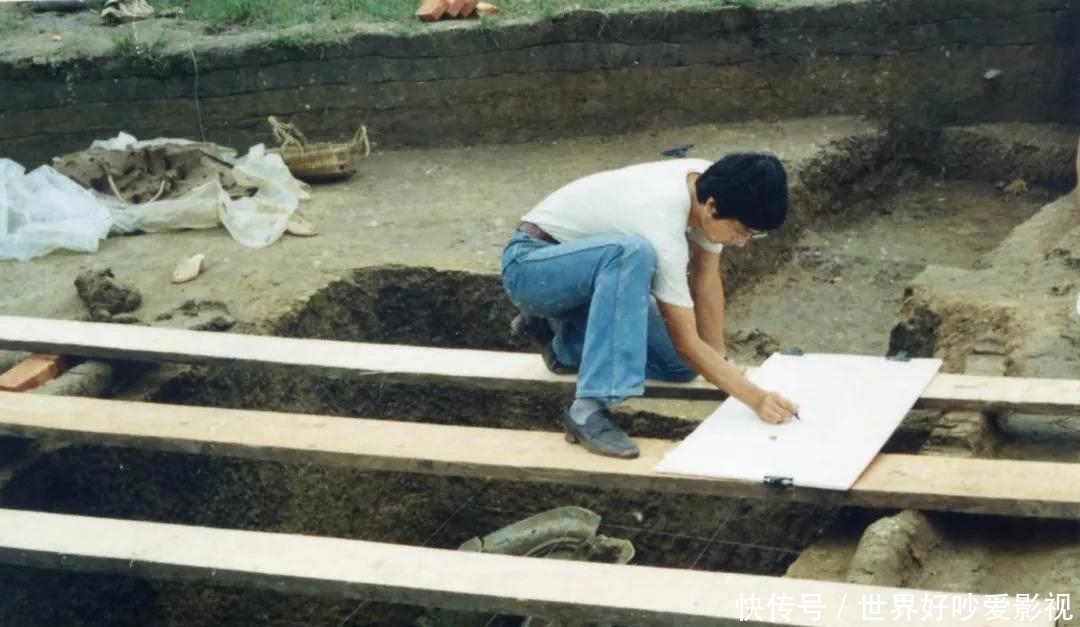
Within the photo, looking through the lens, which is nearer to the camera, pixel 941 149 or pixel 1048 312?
pixel 1048 312

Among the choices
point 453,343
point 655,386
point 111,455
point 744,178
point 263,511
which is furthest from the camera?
point 453,343

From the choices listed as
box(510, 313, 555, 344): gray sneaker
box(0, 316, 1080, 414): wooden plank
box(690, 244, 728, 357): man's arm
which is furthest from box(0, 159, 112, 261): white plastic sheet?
box(690, 244, 728, 357): man's arm

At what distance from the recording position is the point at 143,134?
690 cm

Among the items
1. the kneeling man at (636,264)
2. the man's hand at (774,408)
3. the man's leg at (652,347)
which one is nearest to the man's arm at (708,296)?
the kneeling man at (636,264)

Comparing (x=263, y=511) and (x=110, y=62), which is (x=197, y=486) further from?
(x=110, y=62)

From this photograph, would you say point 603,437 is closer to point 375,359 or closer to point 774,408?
point 774,408

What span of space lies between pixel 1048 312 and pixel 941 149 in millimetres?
2522

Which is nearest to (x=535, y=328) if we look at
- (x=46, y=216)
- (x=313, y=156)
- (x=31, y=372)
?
Result: (x=31, y=372)

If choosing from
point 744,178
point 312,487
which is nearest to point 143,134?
point 312,487

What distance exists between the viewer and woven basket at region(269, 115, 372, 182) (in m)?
6.44

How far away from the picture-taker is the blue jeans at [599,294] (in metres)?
3.61

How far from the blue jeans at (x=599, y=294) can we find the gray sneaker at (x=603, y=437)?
74mm

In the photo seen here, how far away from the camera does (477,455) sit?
148 inches

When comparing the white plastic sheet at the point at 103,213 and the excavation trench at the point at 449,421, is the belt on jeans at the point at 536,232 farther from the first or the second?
the white plastic sheet at the point at 103,213
